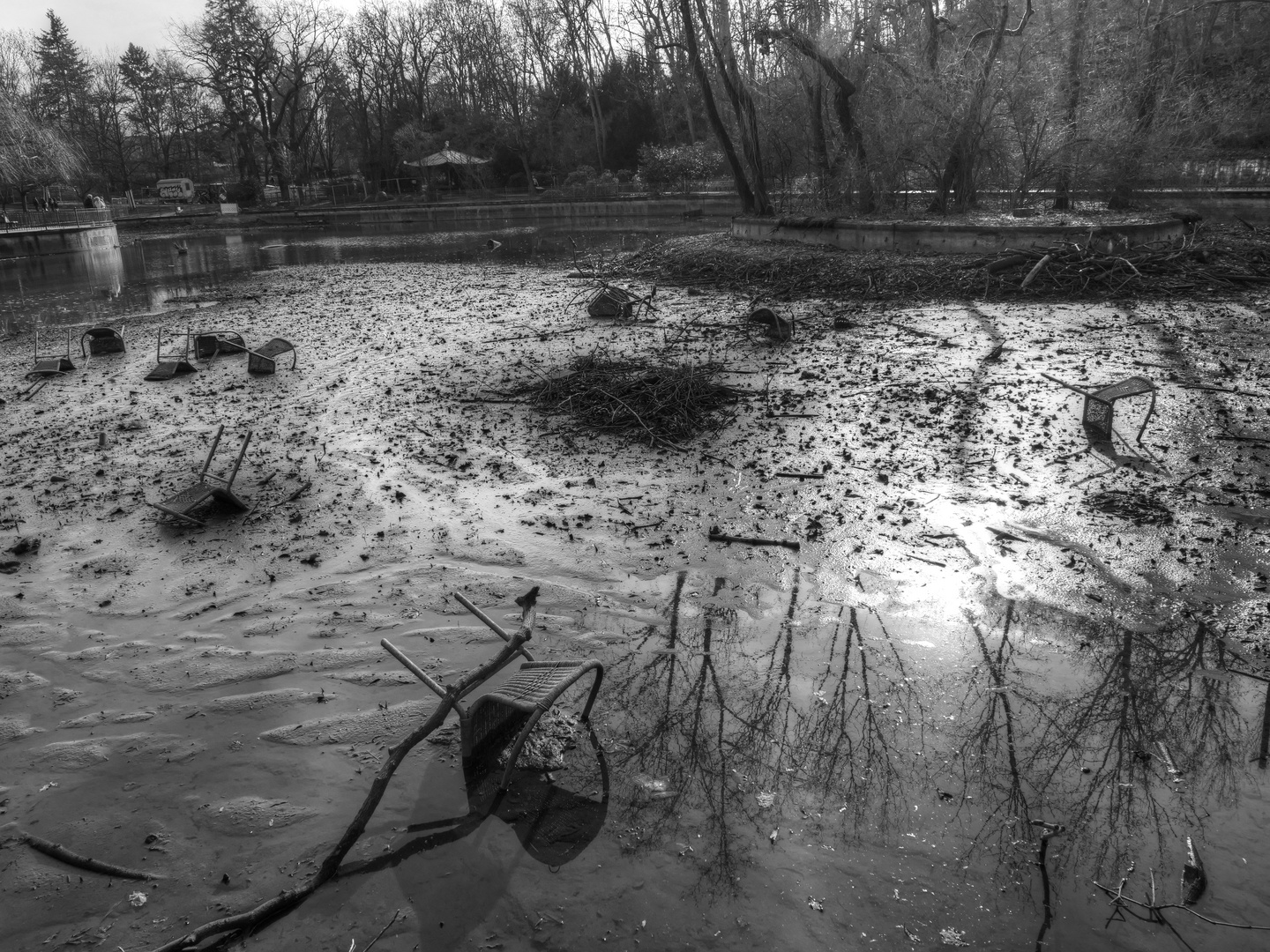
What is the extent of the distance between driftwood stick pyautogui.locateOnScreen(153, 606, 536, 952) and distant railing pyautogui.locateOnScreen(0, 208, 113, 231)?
38.5 m

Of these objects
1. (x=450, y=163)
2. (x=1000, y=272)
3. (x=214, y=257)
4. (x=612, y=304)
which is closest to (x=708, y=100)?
(x=1000, y=272)

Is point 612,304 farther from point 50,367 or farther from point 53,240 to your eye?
point 53,240

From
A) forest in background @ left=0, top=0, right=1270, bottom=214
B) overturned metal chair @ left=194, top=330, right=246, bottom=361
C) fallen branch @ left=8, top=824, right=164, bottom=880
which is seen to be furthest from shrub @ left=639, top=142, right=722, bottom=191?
fallen branch @ left=8, top=824, right=164, bottom=880

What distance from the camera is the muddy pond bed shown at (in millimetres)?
2867

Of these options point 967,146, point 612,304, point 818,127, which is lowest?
point 612,304

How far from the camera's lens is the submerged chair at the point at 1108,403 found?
6281 mm

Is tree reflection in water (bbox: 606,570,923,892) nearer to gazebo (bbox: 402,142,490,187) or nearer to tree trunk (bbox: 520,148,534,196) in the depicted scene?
tree trunk (bbox: 520,148,534,196)

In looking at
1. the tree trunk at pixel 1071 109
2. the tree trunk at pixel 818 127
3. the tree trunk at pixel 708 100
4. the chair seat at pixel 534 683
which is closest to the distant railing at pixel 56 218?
the tree trunk at pixel 708 100

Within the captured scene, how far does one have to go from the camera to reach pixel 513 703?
3.19 metres

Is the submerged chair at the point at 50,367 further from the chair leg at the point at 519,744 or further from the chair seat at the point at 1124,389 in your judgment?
the chair seat at the point at 1124,389

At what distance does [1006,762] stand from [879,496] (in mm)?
2647

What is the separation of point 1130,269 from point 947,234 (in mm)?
3688

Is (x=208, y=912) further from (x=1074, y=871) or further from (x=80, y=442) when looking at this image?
(x=80, y=442)

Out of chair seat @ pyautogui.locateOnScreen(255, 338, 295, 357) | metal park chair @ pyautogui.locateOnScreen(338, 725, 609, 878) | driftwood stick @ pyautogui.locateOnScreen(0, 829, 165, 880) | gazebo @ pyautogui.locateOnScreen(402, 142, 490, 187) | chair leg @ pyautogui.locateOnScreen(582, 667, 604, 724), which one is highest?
gazebo @ pyautogui.locateOnScreen(402, 142, 490, 187)
